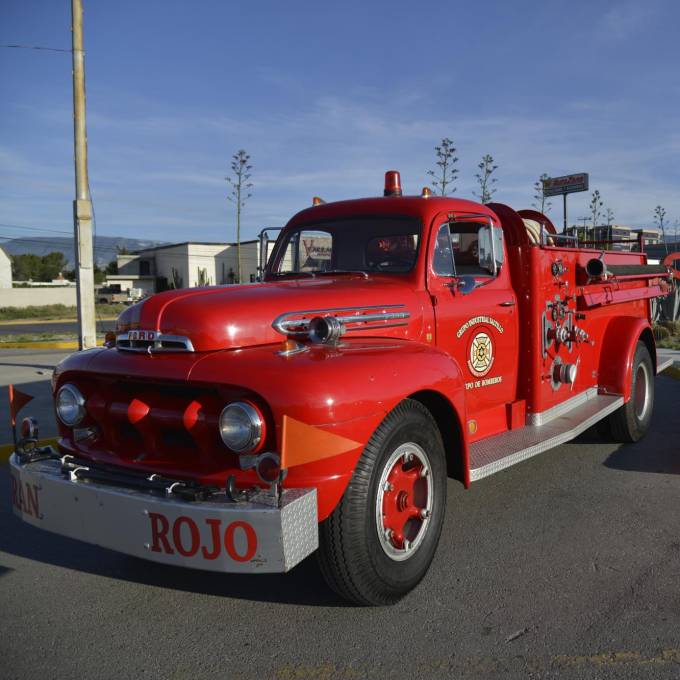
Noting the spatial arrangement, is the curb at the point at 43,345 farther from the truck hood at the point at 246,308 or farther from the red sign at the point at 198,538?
the red sign at the point at 198,538

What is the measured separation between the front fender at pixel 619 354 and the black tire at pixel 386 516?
2.81 metres

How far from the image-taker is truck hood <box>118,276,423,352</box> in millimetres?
3078

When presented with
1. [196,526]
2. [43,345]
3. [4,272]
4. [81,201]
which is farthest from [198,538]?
[4,272]

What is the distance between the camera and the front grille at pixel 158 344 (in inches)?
120

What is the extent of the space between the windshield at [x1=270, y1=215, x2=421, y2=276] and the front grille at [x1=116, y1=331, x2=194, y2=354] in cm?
141

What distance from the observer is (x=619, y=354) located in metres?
5.64

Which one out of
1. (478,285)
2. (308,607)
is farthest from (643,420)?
(308,607)

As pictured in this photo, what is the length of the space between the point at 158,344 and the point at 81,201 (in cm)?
741

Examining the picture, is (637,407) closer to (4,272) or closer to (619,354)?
(619,354)

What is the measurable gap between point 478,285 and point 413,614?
207 cm

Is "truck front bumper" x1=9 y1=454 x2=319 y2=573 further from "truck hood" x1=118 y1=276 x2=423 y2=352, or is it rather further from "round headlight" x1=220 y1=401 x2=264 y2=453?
"truck hood" x1=118 y1=276 x2=423 y2=352

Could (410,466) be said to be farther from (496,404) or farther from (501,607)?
(496,404)

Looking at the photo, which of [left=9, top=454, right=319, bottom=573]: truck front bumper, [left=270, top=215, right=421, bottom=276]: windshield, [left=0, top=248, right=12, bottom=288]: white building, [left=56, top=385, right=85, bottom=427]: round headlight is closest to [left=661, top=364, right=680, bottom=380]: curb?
[left=270, top=215, right=421, bottom=276]: windshield

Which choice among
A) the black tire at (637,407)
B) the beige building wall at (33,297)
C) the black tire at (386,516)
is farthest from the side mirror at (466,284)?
the beige building wall at (33,297)
